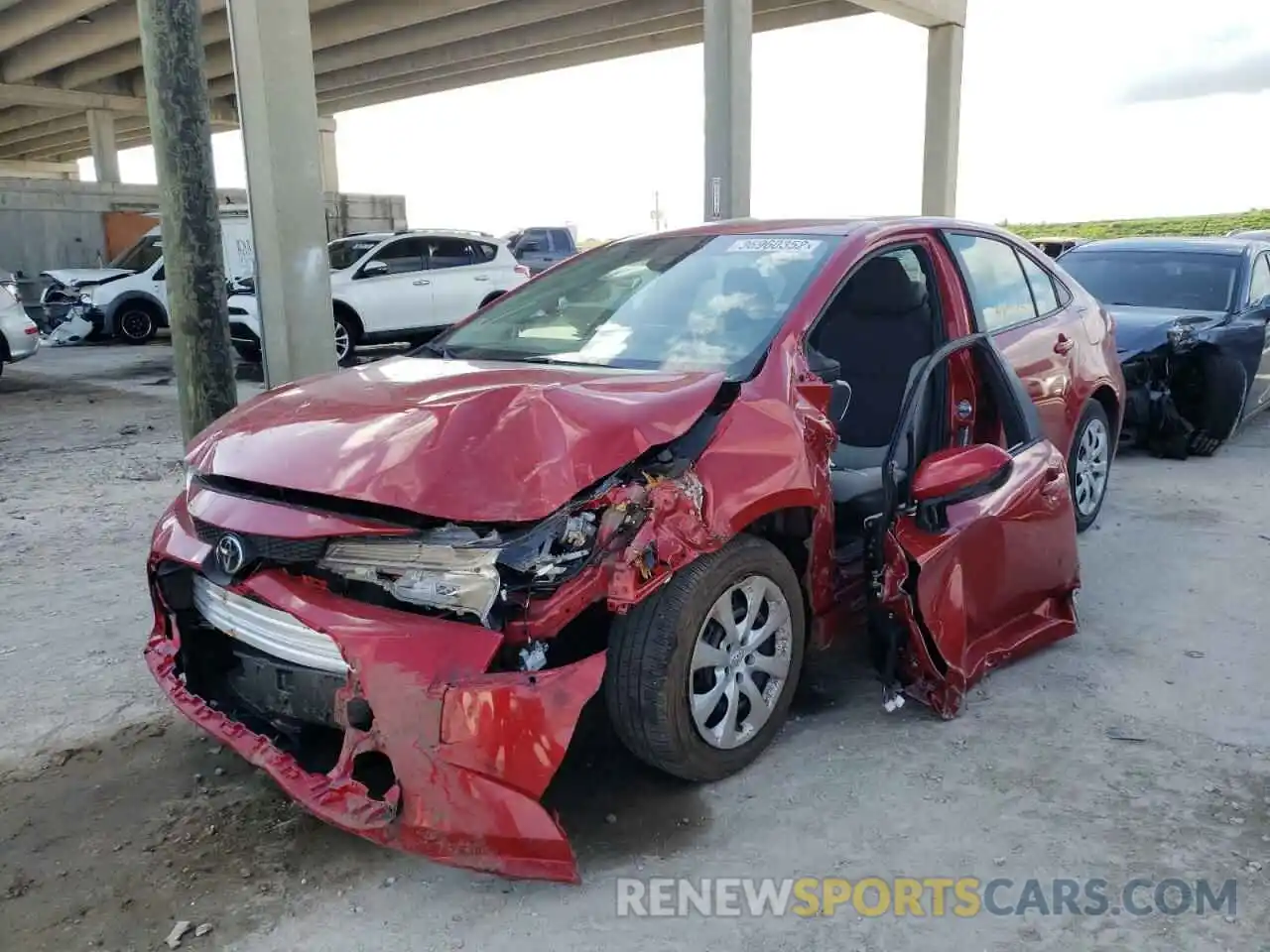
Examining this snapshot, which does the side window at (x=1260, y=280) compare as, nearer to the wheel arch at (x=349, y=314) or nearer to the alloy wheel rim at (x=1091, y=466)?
the alloy wheel rim at (x=1091, y=466)

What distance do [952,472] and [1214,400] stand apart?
4.69 meters

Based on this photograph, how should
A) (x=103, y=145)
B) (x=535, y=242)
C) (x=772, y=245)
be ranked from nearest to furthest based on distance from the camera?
(x=772, y=245) < (x=535, y=242) < (x=103, y=145)

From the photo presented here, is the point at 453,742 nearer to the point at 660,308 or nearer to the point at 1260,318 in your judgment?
the point at 660,308

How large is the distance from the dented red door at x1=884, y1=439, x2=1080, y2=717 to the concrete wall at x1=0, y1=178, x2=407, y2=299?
17.7 metres

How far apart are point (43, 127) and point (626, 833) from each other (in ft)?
129

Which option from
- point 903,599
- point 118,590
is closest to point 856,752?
point 903,599

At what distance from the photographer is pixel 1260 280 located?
7.83m

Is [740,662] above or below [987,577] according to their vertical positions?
below

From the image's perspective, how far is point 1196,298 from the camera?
7.48 m

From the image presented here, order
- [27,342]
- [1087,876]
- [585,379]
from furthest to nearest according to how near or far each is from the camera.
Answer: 1. [27,342]
2. [585,379]
3. [1087,876]

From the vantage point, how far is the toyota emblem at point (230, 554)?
2664 mm

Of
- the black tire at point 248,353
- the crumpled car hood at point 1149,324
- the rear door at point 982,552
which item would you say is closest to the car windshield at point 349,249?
the black tire at point 248,353

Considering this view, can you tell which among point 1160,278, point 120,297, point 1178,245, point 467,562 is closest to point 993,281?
point 467,562

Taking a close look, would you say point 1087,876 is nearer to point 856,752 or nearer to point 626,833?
point 856,752
